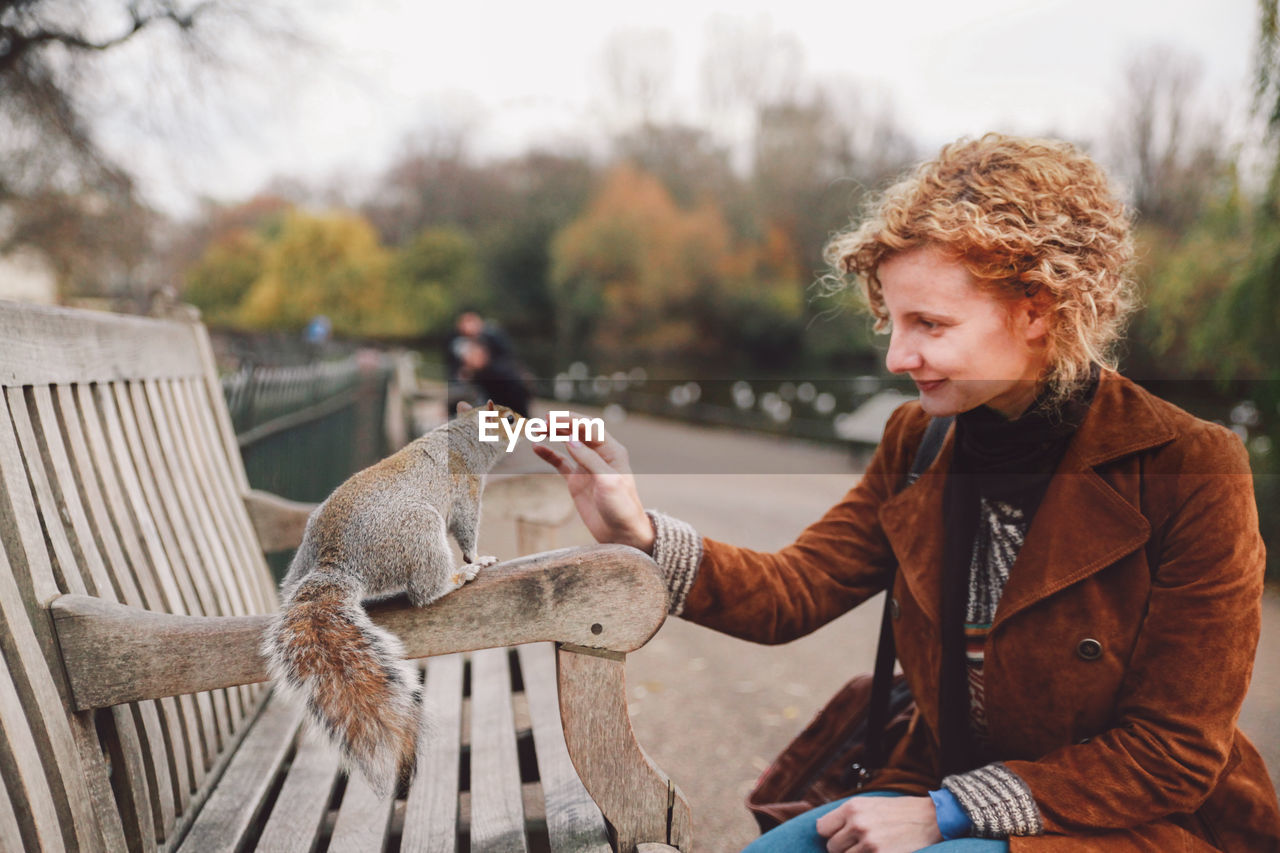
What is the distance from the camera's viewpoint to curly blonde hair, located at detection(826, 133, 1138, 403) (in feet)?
4.02

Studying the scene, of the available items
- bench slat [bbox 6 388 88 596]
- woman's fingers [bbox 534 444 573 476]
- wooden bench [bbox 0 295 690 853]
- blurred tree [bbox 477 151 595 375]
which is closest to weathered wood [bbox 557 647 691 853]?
wooden bench [bbox 0 295 690 853]

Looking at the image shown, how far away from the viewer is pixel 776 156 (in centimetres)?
2594

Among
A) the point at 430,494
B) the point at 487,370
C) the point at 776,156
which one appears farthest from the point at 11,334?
the point at 776,156

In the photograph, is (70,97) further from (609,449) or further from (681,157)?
(681,157)

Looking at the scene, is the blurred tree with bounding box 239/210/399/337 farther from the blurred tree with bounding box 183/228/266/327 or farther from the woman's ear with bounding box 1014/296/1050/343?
the woman's ear with bounding box 1014/296/1050/343

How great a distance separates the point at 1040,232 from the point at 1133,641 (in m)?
0.61

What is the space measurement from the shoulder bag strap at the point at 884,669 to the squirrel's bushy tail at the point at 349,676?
89 cm

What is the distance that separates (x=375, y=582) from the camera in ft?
3.57

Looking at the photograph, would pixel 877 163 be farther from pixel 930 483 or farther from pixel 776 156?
pixel 930 483

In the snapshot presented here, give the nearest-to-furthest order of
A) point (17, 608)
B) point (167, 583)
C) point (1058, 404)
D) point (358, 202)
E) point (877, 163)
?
point (17, 608)
point (1058, 404)
point (167, 583)
point (877, 163)
point (358, 202)

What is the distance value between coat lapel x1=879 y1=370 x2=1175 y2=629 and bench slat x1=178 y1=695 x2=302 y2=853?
125 centimetres

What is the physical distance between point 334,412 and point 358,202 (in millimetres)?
41868

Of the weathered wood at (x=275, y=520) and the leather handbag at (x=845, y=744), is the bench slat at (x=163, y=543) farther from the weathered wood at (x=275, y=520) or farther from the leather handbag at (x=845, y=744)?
the leather handbag at (x=845, y=744)

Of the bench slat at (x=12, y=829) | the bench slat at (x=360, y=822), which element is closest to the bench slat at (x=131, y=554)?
the bench slat at (x=360, y=822)
